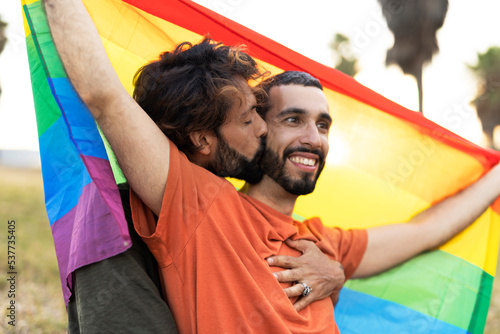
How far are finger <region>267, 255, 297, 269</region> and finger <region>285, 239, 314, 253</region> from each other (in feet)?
0.34

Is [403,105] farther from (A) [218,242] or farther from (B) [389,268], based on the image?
(A) [218,242]

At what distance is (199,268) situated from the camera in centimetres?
185

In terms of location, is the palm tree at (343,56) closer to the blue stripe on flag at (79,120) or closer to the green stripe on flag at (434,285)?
the green stripe on flag at (434,285)

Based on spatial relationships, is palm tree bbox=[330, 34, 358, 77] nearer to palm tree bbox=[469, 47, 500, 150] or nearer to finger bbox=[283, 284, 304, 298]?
palm tree bbox=[469, 47, 500, 150]

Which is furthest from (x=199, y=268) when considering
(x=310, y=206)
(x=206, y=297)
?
(x=310, y=206)

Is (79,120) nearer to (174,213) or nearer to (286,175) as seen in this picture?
(174,213)

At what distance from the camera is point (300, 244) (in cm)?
237

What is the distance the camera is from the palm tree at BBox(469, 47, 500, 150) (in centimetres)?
1816

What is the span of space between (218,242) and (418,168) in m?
1.73

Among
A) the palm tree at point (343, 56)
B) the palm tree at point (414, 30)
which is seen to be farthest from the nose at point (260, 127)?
the palm tree at point (343, 56)

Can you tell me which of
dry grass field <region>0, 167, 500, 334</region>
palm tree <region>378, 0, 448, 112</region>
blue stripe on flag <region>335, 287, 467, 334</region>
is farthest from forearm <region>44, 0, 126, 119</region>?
palm tree <region>378, 0, 448, 112</region>

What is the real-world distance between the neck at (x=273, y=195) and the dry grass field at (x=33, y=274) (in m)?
3.20

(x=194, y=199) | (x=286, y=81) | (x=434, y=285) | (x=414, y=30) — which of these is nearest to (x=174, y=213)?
(x=194, y=199)

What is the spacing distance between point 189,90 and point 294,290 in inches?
40.8
